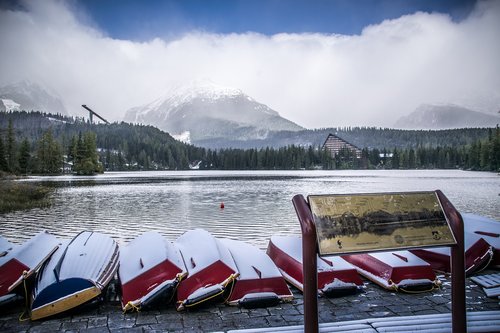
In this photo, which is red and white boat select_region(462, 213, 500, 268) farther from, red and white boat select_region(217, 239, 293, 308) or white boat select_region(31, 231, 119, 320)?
white boat select_region(31, 231, 119, 320)

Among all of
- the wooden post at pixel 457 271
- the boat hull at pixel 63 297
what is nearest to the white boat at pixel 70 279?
the boat hull at pixel 63 297

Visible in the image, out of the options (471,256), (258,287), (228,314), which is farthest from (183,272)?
(471,256)

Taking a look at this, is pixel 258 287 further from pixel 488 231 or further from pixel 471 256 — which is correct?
pixel 488 231

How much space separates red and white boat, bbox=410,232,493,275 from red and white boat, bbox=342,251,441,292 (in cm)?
96

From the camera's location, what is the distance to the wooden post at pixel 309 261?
404cm

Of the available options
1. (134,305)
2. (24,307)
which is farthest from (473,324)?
(24,307)

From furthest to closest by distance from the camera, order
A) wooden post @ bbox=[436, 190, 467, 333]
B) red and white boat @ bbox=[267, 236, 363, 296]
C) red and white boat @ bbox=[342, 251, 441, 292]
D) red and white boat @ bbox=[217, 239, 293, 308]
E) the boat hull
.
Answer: red and white boat @ bbox=[342, 251, 441, 292] < red and white boat @ bbox=[267, 236, 363, 296] < red and white boat @ bbox=[217, 239, 293, 308] < the boat hull < wooden post @ bbox=[436, 190, 467, 333]

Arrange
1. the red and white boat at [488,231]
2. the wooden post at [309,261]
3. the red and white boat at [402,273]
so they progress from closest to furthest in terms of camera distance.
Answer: the wooden post at [309,261], the red and white boat at [402,273], the red and white boat at [488,231]

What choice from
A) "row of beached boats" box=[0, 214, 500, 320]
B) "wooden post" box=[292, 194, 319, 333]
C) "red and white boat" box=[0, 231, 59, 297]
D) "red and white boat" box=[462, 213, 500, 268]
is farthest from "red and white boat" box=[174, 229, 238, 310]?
"red and white boat" box=[462, 213, 500, 268]

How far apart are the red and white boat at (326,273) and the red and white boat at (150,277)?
91.8 inches

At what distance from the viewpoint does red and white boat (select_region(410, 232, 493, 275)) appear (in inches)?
327

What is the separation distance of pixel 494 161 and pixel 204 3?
369 feet

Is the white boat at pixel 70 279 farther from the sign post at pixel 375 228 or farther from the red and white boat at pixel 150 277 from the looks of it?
the sign post at pixel 375 228

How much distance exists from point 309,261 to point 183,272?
3254 millimetres
